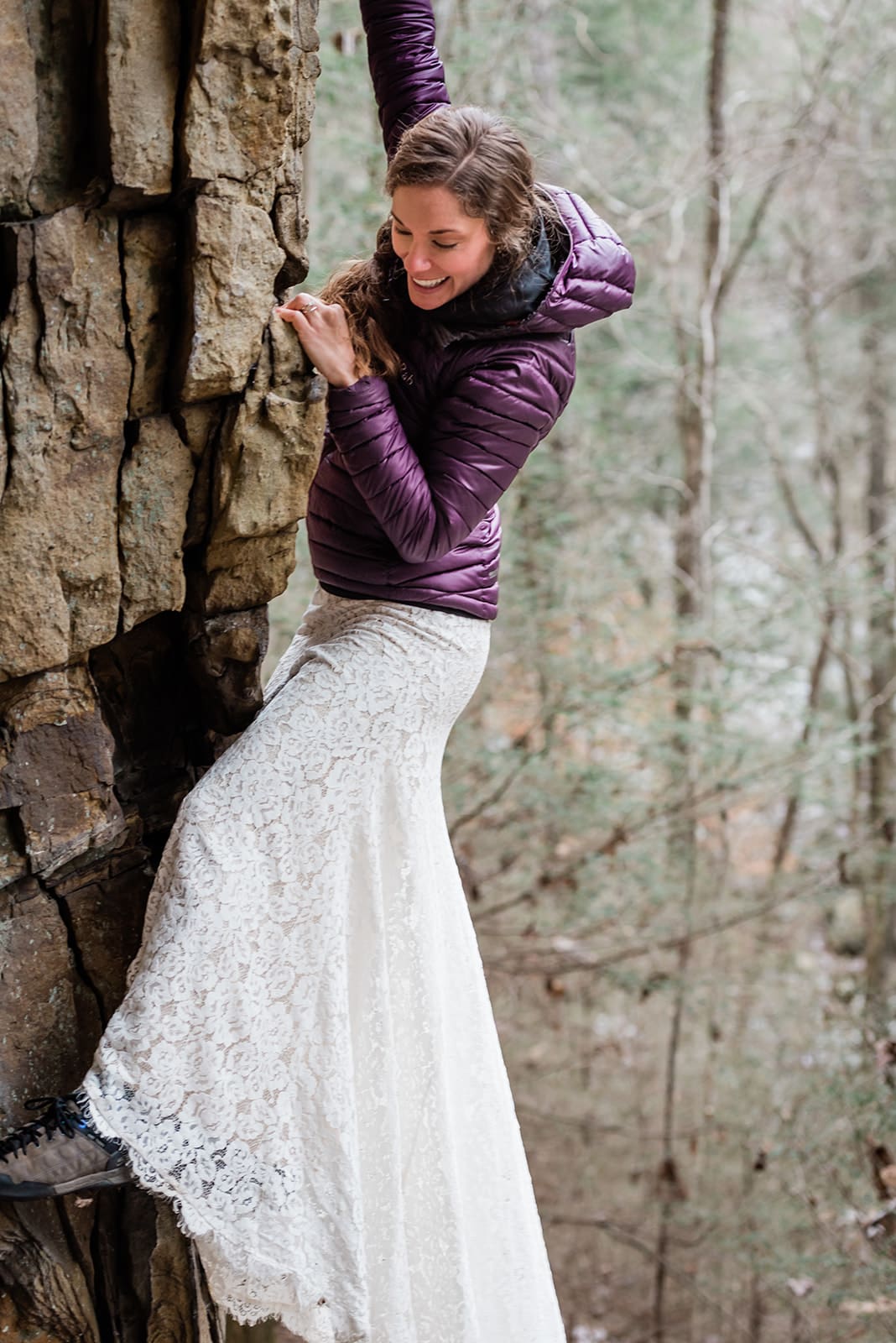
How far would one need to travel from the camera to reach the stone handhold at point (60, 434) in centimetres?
193

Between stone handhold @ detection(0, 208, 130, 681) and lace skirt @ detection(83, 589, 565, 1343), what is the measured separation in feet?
1.36

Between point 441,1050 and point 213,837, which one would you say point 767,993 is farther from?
point 213,837

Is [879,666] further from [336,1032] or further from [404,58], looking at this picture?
[336,1032]

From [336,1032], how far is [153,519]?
0.98 m

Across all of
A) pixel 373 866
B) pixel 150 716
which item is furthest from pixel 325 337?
pixel 373 866

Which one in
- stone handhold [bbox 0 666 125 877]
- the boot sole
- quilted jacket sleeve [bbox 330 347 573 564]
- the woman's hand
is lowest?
the boot sole

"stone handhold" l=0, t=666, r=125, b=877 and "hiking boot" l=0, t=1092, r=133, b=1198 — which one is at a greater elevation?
"stone handhold" l=0, t=666, r=125, b=877

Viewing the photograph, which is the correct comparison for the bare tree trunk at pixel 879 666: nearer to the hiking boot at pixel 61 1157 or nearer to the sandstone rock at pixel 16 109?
the hiking boot at pixel 61 1157

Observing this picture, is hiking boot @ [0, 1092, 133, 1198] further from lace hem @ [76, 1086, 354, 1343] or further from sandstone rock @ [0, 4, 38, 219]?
sandstone rock @ [0, 4, 38, 219]

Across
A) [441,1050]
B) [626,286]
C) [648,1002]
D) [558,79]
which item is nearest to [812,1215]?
[648,1002]

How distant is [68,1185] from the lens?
2.00m

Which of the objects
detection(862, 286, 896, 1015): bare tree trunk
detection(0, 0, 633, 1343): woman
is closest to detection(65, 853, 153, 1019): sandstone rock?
detection(0, 0, 633, 1343): woman

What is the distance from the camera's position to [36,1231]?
90.1 inches

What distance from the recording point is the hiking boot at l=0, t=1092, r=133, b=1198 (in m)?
1.99
